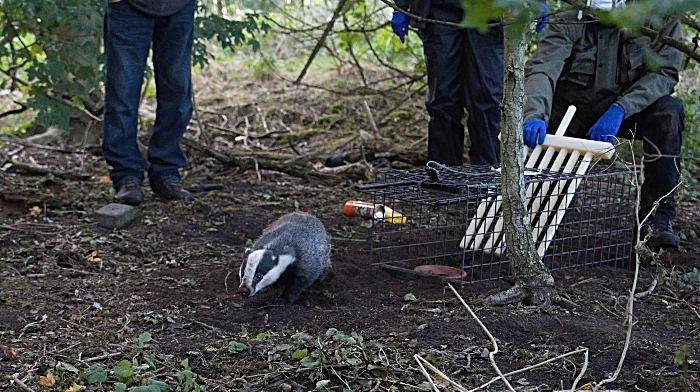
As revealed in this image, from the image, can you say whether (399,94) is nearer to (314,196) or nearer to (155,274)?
(314,196)

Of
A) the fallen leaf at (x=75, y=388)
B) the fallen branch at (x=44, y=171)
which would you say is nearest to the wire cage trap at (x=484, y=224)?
the fallen leaf at (x=75, y=388)

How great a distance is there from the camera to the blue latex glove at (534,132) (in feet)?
15.6

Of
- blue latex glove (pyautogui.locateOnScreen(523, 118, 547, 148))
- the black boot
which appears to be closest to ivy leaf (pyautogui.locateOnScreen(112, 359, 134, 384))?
blue latex glove (pyautogui.locateOnScreen(523, 118, 547, 148))

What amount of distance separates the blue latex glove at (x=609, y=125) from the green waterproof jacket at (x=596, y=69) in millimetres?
50

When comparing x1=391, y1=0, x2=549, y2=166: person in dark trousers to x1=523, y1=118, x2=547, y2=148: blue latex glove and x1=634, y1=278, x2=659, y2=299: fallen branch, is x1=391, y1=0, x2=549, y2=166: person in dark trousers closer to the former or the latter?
x1=523, y1=118, x2=547, y2=148: blue latex glove

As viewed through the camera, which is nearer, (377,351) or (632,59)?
(377,351)

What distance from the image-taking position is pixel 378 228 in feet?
17.9

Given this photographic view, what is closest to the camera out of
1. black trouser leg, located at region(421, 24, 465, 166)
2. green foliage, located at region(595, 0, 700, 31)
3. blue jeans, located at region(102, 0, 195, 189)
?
green foliage, located at region(595, 0, 700, 31)

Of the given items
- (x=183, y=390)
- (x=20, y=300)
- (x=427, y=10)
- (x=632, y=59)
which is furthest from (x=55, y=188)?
(x=632, y=59)

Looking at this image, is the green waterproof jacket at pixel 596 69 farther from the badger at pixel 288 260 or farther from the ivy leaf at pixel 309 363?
the ivy leaf at pixel 309 363

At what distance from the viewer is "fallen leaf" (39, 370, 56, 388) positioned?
3.00 metres

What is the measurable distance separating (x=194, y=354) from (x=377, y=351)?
2.30 feet

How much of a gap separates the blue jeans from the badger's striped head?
1986 mm

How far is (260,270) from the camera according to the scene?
13.2 ft
